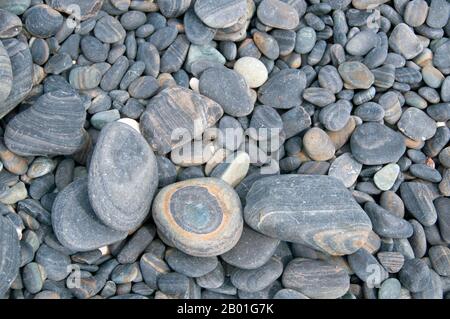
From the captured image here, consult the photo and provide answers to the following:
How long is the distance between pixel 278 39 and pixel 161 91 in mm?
562

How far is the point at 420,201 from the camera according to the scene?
2061 millimetres

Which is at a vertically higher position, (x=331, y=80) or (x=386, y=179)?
(x=331, y=80)

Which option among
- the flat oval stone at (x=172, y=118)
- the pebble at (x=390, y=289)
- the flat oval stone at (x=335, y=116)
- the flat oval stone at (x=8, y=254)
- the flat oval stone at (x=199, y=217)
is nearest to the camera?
the flat oval stone at (x=8, y=254)

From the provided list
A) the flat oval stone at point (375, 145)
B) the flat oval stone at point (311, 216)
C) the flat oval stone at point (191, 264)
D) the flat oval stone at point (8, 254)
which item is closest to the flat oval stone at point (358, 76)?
the flat oval stone at point (375, 145)

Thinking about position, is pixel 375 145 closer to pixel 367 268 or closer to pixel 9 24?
pixel 367 268

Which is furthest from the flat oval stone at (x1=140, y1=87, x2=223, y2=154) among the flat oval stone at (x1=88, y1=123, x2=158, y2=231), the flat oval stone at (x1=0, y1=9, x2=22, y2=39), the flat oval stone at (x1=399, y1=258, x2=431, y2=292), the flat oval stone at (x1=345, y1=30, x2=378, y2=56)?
the flat oval stone at (x1=399, y1=258, x2=431, y2=292)

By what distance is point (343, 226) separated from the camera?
1.79m

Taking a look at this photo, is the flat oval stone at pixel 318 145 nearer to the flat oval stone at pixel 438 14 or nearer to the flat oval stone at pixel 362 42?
the flat oval stone at pixel 362 42

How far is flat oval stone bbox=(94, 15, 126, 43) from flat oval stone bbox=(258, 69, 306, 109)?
635 millimetres

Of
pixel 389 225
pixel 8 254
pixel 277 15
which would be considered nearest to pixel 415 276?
pixel 389 225

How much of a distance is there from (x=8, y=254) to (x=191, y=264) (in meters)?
0.60

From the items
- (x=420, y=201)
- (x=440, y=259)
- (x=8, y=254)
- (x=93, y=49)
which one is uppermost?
(x=93, y=49)

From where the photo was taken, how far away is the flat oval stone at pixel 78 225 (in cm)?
180

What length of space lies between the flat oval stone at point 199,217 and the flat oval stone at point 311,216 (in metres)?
0.08
